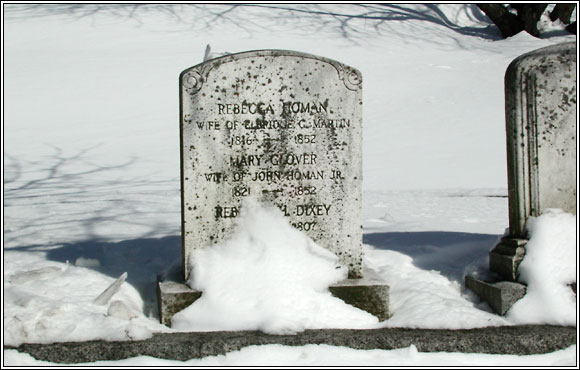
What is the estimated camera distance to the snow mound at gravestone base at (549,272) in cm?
351

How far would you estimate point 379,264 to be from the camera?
4.46 meters

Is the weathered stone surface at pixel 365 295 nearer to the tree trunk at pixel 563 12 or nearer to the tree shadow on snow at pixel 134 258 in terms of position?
the tree shadow on snow at pixel 134 258

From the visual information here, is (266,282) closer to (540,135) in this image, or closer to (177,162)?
(540,135)

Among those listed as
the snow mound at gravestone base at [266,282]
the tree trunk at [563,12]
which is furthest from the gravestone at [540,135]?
the tree trunk at [563,12]

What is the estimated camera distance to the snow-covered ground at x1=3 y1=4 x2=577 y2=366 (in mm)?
3518

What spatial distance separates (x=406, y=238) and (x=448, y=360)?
2261 mm

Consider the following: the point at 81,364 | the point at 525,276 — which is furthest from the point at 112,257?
the point at 525,276

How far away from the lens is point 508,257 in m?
3.82

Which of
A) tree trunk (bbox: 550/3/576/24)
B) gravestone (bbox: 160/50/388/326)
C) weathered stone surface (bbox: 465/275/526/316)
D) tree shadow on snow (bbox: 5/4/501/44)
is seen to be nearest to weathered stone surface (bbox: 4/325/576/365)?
weathered stone surface (bbox: 465/275/526/316)

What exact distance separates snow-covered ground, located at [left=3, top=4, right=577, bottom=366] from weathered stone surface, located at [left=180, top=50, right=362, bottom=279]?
26 centimetres

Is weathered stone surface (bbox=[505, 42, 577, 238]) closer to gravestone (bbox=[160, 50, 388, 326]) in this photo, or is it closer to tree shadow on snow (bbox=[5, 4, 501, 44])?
gravestone (bbox=[160, 50, 388, 326])

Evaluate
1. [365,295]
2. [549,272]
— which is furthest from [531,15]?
[365,295]

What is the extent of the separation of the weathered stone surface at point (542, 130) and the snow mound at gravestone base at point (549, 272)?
10 centimetres

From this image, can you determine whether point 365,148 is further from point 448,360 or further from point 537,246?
point 448,360
